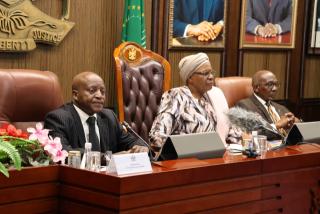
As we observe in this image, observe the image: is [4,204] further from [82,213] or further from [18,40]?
[18,40]

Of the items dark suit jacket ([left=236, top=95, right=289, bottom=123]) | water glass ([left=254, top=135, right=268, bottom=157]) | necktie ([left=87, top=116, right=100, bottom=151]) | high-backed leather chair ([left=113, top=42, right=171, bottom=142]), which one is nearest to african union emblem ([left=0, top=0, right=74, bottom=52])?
high-backed leather chair ([left=113, top=42, right=171, bottom=142])

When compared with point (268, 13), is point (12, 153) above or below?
below

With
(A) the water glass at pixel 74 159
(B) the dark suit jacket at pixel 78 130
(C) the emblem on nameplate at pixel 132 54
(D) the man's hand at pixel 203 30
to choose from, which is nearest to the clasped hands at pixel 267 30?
(D) the man's hand at pixel 203 30

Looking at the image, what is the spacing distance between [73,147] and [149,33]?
2.24m

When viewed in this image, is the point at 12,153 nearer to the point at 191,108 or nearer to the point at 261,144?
the point at 261,144

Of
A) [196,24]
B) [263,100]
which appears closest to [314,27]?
[196,24]

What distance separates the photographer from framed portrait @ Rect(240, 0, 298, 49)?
6.12 metres

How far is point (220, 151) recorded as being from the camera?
288 cm

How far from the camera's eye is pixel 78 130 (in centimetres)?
327

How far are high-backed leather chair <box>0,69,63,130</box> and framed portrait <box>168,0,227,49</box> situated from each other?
2056 millimetres

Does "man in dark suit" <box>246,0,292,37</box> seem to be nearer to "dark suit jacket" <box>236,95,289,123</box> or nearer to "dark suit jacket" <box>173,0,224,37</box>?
"dark suit jacket" <box>173,0,224,37</box>

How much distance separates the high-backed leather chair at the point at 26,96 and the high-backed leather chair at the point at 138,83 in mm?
779

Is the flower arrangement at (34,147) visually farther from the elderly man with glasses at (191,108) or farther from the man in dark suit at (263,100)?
the man in dark suit at (263,100)

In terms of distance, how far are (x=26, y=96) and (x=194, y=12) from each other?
251 centimetres
